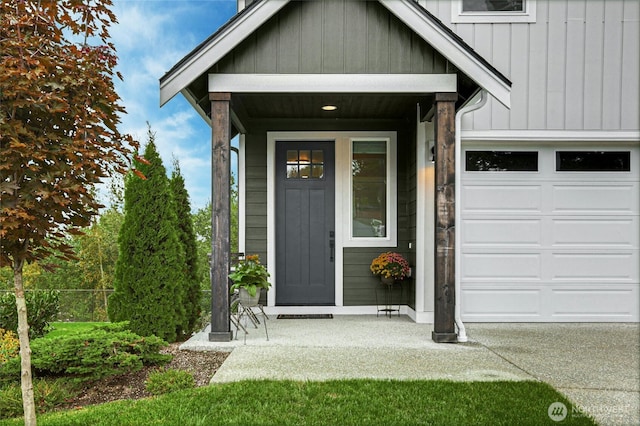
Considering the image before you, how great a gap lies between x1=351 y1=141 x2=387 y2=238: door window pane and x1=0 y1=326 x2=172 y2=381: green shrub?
344cm

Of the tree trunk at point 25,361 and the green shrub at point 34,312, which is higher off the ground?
the tree trunk at point 25,361

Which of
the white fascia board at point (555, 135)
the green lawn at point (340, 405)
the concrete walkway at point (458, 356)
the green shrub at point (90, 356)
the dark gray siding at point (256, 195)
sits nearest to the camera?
the green lawn at point (340, 405)

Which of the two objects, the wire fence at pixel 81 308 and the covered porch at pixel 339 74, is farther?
the wire fence at pixel 81 308

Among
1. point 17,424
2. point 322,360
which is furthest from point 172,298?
point 17,424

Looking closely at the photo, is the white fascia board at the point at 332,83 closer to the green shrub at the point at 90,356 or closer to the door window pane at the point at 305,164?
the door window pane at the point at 305,164

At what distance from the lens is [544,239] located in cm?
687

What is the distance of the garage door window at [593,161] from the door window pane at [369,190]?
2.27 metres

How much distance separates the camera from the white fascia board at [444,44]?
16.7ft

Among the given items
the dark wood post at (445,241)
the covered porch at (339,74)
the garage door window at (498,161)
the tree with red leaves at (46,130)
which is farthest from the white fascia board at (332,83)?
the tree with red leaves at (46,130)

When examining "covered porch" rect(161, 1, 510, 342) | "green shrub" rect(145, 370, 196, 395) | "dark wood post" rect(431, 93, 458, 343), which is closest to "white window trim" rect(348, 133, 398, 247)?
"covered porch" rect(161, 1, 510, 342)

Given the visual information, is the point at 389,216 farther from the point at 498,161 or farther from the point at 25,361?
the point at 25,361

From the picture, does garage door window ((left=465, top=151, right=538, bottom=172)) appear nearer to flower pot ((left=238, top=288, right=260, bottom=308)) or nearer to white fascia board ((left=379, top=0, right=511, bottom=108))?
white fascia board ((left=379, top=0, right=511, bottom=108))

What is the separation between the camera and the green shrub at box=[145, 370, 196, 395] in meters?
3.80

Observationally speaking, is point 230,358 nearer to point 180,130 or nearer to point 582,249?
point 582,249
